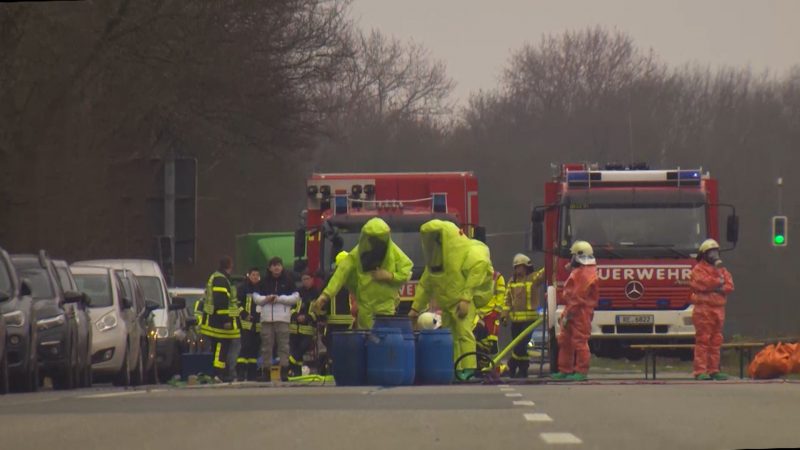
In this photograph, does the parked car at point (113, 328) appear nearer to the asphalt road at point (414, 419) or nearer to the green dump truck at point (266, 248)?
the asphalt road at point (414, 419)

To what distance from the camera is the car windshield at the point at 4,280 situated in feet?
73.0

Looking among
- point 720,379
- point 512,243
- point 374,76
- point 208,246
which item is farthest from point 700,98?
point 720,379

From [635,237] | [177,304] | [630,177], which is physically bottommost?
[177,304]

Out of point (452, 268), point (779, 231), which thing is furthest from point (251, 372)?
point (779, 231)

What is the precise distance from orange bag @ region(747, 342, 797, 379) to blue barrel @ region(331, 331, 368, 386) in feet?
17.8

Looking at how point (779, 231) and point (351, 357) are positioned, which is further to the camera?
point (779, 231)

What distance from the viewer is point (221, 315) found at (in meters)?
29.2

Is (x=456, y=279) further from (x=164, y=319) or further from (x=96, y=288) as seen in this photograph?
(x=164, y=319)

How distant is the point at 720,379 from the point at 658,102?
4901cm

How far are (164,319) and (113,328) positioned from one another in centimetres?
494

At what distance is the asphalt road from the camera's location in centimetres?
1237

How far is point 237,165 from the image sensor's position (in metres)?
53.8

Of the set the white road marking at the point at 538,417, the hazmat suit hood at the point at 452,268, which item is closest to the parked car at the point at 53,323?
the hazmat suit hood at the point at 452,268

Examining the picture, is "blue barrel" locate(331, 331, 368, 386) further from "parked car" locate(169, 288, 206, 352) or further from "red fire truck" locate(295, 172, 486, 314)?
"parked car" locate(169, 288, 206, 352)
